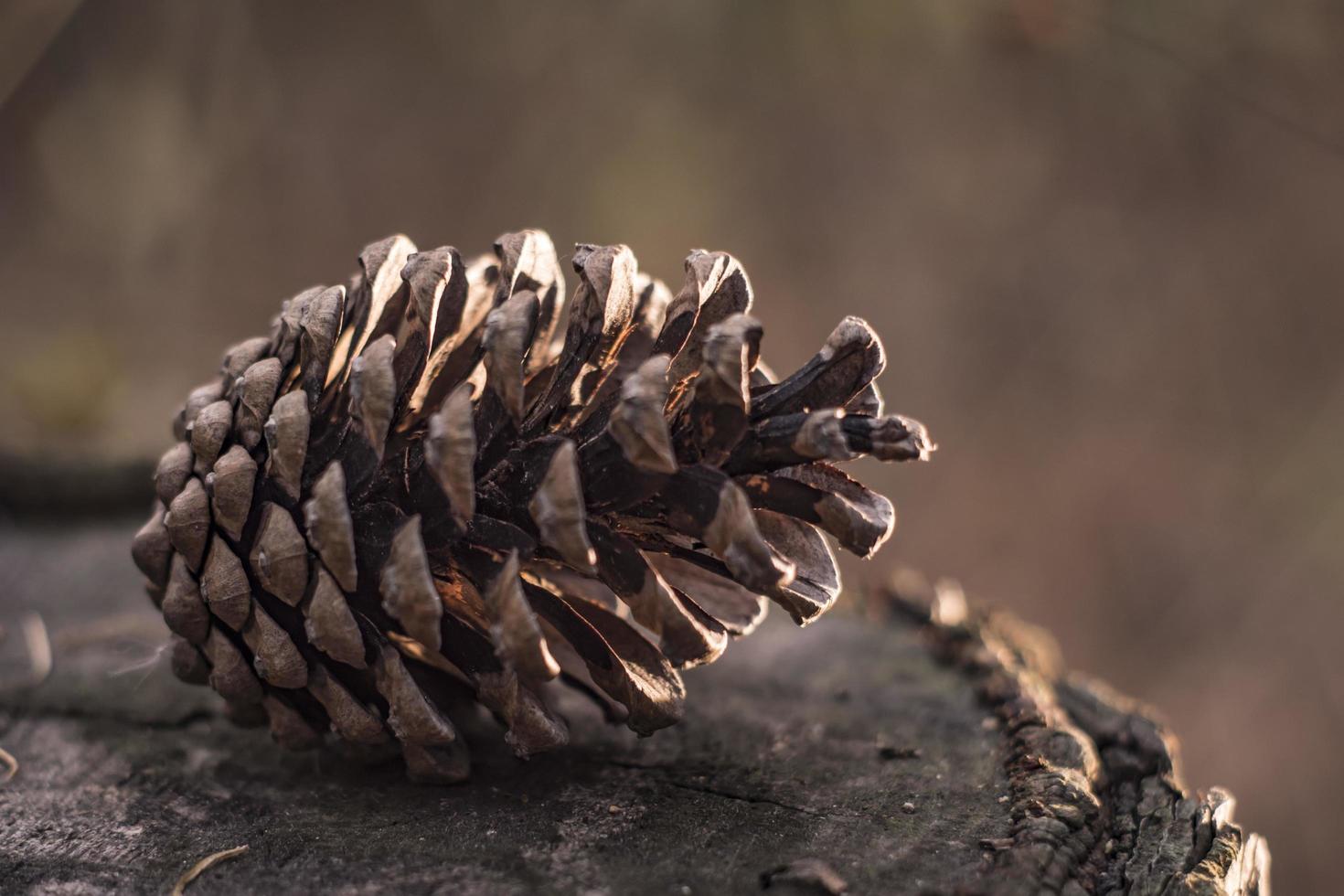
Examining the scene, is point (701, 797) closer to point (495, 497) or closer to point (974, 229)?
point (495, 497)

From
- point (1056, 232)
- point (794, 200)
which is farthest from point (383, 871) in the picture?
point (1056, 232)

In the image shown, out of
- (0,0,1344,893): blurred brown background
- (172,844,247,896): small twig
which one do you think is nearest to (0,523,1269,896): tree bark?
(172,844,247,896): small twig

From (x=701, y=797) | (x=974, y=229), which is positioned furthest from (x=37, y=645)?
(x=974, y=229)

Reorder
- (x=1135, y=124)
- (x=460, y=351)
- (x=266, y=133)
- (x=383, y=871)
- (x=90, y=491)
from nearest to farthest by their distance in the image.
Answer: (x=383, y=871) < (x=460, y=351) < (x=90, y=491) < (x=266, y=133) < (x=1135, y=124)

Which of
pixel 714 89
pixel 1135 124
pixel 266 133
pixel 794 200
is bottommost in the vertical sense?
pixel 266 133

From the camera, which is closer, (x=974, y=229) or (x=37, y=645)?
(x=37, y=645)

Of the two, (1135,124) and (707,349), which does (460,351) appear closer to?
(707,349)
